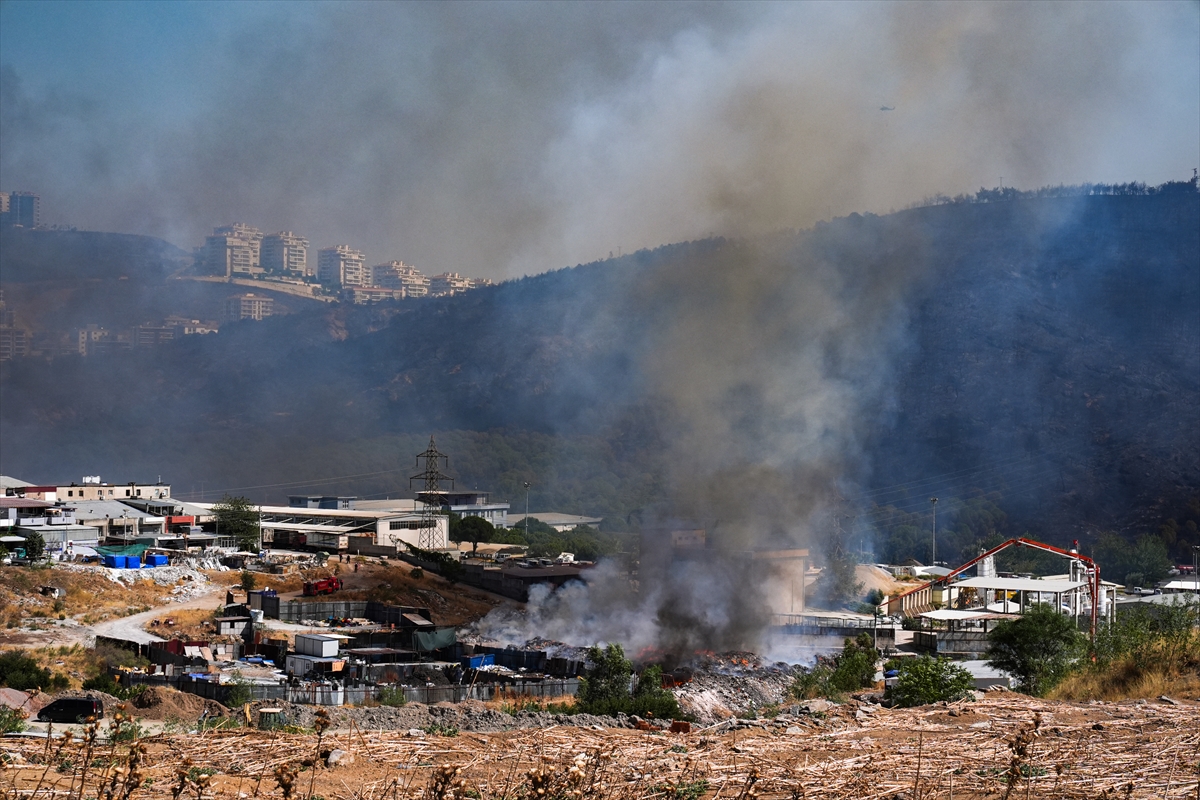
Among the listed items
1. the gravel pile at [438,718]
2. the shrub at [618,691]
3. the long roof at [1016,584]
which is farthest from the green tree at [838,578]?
the gravel pile at [438,718]

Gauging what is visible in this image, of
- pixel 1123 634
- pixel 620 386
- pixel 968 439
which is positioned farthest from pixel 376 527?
pixel 620 386

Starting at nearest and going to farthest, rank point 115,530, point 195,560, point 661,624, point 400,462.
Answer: point 661,624 < point 195,560 < point 115,530 < point 400,462

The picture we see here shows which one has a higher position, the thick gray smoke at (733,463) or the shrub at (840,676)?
the thick gray smoke at (733,463)

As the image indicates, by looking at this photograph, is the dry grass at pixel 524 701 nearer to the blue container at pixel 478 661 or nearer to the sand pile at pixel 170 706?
the sand pile at pixel 170 706

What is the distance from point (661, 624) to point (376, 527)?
104 feet

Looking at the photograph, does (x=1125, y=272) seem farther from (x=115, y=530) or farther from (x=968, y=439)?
(x=115, y=530)

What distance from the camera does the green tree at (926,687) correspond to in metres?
16.7

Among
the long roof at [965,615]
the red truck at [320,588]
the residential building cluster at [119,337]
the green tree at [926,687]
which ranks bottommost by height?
the long roof at [965,615]

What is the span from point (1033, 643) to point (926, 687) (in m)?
13.7

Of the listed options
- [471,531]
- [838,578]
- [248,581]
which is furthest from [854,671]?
[471,531]

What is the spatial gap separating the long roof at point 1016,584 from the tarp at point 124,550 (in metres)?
33.1

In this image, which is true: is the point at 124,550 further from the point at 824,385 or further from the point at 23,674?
the point at 824,385

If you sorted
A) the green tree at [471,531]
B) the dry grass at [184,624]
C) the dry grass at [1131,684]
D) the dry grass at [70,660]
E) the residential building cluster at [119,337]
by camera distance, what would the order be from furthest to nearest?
the residential building cluster at [119,337] → the green tree at [471,531] → the dry grass at [184,624] → the dry grass at [70,660] → the dry grass at [1131,684]

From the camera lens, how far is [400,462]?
4786 inches
